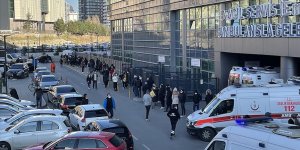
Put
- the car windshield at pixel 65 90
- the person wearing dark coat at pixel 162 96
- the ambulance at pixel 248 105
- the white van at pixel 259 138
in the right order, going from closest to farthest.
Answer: the white van at pixel 259 138
the ambulance at pixel 248 105
the person wearing dark coat at pixel 162 96
the car windshield at pixel 65 90

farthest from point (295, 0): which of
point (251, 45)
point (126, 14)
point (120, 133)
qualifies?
point (126, 14)

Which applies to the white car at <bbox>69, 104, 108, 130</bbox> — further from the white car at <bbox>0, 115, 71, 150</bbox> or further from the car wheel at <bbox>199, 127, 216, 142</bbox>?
the car wheel at <bbox>199, 127, 216, 142</bbox>

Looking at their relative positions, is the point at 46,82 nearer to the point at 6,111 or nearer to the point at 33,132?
the point at 6,111

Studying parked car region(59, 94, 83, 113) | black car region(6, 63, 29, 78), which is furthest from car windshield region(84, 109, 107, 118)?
black car region(6, 63, 29, 78)

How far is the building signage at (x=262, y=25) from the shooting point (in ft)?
84.4

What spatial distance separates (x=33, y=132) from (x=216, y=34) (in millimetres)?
19845

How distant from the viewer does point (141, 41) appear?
5597 centimetres

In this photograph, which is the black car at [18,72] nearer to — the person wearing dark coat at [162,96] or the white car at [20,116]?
the person wearing dark coat at [162,96]

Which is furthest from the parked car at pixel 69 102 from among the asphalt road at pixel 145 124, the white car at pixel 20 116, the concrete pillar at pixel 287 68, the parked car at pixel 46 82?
the parked car at pixel 46 82

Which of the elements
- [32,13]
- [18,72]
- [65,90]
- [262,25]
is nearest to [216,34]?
[262,25]

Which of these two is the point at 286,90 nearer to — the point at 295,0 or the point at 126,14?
the point at 295,0

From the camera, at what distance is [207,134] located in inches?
776

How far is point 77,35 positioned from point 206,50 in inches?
5544

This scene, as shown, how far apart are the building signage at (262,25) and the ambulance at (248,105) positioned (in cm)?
676
